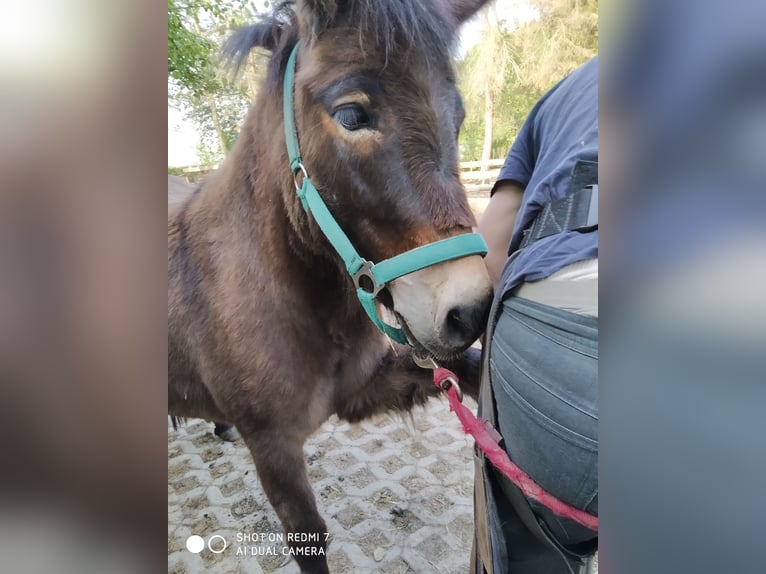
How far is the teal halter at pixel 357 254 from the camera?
1.93ft

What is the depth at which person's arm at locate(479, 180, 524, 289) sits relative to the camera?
710 millimetres

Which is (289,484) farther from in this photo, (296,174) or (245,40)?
(245,40)

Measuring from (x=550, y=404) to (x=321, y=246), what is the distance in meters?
0.51

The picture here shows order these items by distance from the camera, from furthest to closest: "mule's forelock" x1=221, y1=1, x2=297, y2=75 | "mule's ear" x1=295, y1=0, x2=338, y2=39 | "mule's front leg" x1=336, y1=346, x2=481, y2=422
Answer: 1. "mule's front leg" x1=336, y1=346, x2=481, y2=422
2. "mule's forelock" x1=221, y1=1, x2=297, y2=75
3. "mule's ear" x1=295, y1=0, x2=338, y2=39

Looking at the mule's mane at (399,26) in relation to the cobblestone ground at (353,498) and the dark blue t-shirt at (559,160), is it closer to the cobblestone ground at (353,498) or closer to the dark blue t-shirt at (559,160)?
the dark blue t-shirt at (559,160)

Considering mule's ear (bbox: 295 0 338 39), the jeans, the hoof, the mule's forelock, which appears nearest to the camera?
the jeans

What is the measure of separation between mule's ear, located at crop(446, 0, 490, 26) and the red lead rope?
701 millimetres

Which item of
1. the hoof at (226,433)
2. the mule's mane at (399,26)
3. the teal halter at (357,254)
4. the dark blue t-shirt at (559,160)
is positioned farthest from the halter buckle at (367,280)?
the hoof at (226,433)

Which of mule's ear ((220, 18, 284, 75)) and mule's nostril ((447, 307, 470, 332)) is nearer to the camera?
mule's nostril ((447, 307, 470, 332))

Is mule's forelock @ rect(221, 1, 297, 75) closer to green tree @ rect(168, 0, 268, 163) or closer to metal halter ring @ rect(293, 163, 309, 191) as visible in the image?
green tree @ rect(168, 0, 268, 163)

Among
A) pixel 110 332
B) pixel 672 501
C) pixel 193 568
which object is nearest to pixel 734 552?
pixel 672 501

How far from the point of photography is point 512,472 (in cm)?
47

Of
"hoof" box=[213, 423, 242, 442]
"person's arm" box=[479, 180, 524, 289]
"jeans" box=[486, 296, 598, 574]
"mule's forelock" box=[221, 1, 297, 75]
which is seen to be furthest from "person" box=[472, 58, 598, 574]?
"hoof" box=[213, 423, 242, 442]

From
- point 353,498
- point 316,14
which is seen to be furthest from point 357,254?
point 353,498
